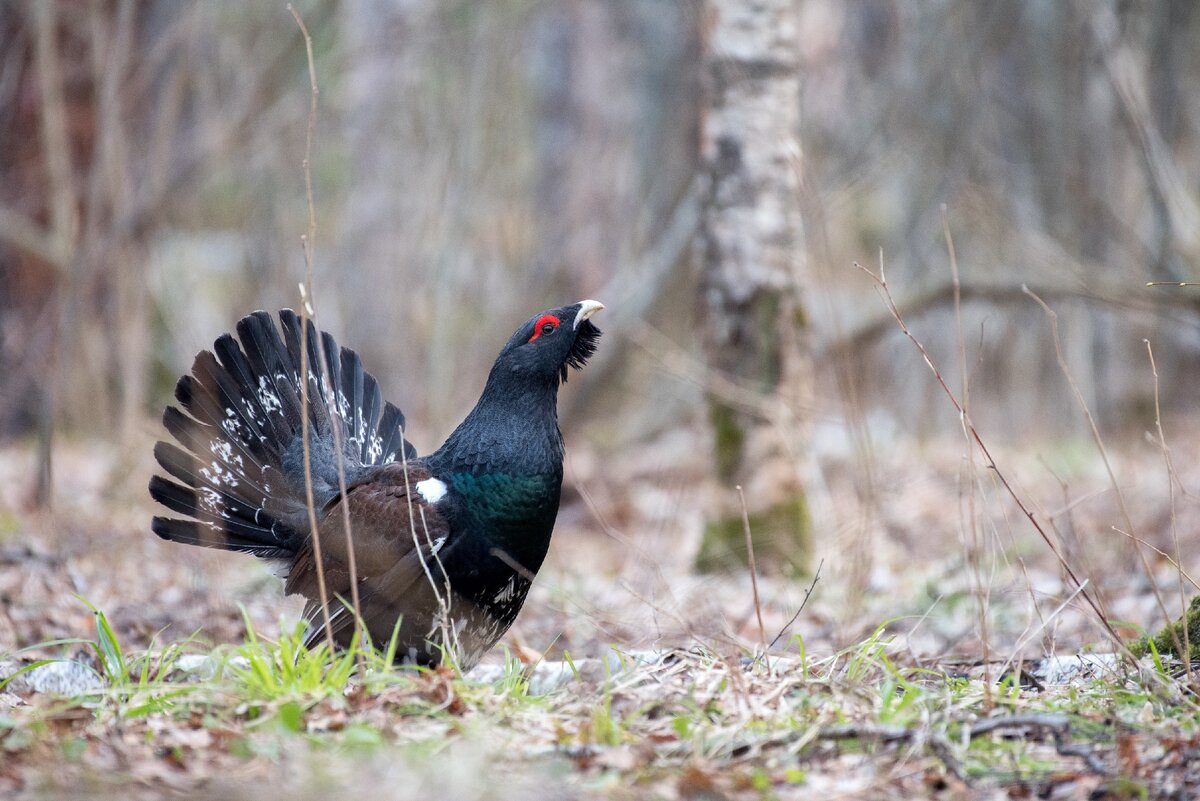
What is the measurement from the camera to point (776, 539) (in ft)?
22.9

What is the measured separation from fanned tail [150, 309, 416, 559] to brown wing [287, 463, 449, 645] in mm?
537

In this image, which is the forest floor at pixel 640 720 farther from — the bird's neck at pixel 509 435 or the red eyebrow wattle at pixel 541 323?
the red eyebrow wattle at pixel 541 323

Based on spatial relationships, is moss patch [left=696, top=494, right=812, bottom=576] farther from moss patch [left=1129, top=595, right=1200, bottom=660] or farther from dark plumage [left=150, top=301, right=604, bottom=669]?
moss patch [left=1129, top=595, right=1200, bottom=660]

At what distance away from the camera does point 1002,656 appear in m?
4.25

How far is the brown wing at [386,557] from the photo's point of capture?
14.4 feet

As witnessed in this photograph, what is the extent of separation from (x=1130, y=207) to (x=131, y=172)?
1105 cm

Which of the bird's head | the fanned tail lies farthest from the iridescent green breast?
the fanned tail

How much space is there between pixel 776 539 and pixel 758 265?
1.67m

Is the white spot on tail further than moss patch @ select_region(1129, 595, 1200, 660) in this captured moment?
Yes

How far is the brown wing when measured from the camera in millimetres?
4379

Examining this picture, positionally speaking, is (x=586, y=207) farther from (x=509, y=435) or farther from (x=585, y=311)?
(x=509, y=435)

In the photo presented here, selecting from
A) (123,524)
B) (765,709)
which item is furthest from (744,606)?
(123,524)

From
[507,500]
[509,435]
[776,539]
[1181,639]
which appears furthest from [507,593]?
[776,539]

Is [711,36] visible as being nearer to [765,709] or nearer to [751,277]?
[751,277]
